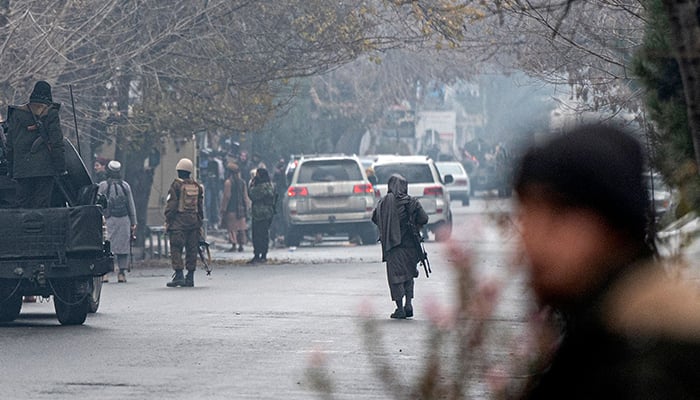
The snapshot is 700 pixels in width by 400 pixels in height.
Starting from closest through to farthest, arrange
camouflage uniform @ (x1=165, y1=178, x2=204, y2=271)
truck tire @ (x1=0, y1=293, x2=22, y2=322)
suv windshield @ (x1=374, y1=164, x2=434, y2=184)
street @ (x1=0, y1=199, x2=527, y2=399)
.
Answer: street @ (x1=0, y1=199, x2=527, y2=399) < truck tire @ (x1=0, y1=293, x2=22, y2=322) < camouflage uniform @ (x1=165, y1=178, x2=204, y2=271) < suv windshield @ (x1=374, y1=164, x2=434, y2=184)

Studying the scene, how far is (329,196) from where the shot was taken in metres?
30.6

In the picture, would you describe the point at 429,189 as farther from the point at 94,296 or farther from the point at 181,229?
the point at 94,296

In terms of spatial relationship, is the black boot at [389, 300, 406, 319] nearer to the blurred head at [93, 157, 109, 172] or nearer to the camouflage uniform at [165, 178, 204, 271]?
the camouflage uniform at [165, 178, 204, 271]

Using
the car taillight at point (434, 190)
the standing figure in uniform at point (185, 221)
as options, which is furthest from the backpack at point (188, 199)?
the car taillight at point (434, 190)

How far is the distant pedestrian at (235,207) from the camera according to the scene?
32.5 metres

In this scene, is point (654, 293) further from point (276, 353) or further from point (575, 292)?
point (276, 353)

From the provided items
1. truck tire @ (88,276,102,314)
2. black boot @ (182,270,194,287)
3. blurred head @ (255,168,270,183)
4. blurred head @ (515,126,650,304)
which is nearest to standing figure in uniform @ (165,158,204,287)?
black boot @ (182,270,194,287)

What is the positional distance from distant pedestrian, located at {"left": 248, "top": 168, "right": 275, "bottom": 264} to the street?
3.61m

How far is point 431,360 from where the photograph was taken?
4809 mm

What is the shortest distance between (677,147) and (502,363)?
133 cm

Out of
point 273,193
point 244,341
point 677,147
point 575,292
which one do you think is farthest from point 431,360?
point 273,193

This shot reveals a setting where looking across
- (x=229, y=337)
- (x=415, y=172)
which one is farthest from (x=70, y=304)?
(x=415, y=172)

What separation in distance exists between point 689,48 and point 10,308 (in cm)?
1244

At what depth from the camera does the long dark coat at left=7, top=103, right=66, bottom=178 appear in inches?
593
